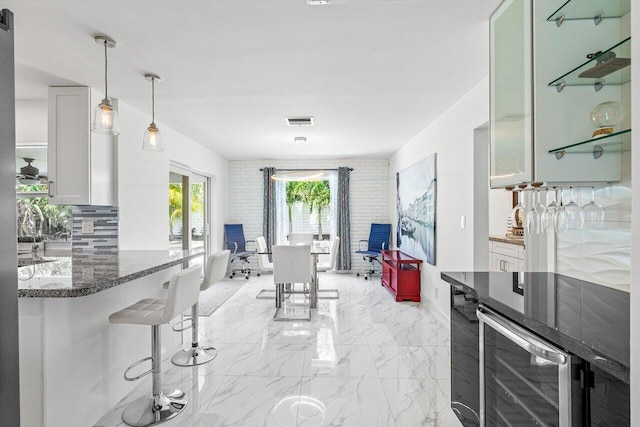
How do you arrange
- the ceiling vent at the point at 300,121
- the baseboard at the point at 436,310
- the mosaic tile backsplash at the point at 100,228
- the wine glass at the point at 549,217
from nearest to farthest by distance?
the wine glass at the point at 549,217 → the mosaic tile backsplash at the point at 100,228 → the baseboard at the point at 436,310 → the ceiling vent at the point at 300,121

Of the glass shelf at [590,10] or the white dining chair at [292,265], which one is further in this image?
the white dining chair at [292,265]

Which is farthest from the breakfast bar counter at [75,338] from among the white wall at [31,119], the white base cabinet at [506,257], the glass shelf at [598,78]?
the white base cabinet at [506,257]

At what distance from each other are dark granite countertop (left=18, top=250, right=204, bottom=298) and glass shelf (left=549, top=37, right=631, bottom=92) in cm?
244

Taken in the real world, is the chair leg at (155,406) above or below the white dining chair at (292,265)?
below

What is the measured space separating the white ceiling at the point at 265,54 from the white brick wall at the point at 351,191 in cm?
315

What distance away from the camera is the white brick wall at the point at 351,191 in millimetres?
7410

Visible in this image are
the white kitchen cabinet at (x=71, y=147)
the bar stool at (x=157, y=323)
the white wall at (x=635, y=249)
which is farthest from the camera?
the white kitchen cabinet at (x=71, y=147)

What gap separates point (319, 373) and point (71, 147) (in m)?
2.97

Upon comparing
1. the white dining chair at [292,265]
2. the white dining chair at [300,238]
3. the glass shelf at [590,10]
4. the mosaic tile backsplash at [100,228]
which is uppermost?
the glass shelf at [590,10]

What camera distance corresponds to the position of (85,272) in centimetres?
217

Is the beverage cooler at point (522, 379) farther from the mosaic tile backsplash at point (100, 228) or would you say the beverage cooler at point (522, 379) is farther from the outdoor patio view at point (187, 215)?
the outdoor patio view at point (187, 215)

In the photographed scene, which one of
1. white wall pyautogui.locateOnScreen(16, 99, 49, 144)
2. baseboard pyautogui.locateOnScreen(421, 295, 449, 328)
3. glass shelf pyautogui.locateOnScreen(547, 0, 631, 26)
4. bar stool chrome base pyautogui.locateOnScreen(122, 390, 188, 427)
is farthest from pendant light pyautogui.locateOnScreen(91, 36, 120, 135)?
baseboard pyautogui.locateOnScreen(421, 295, 449, 328)

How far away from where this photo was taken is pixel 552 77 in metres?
1.68

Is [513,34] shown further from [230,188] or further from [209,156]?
[230,188]
